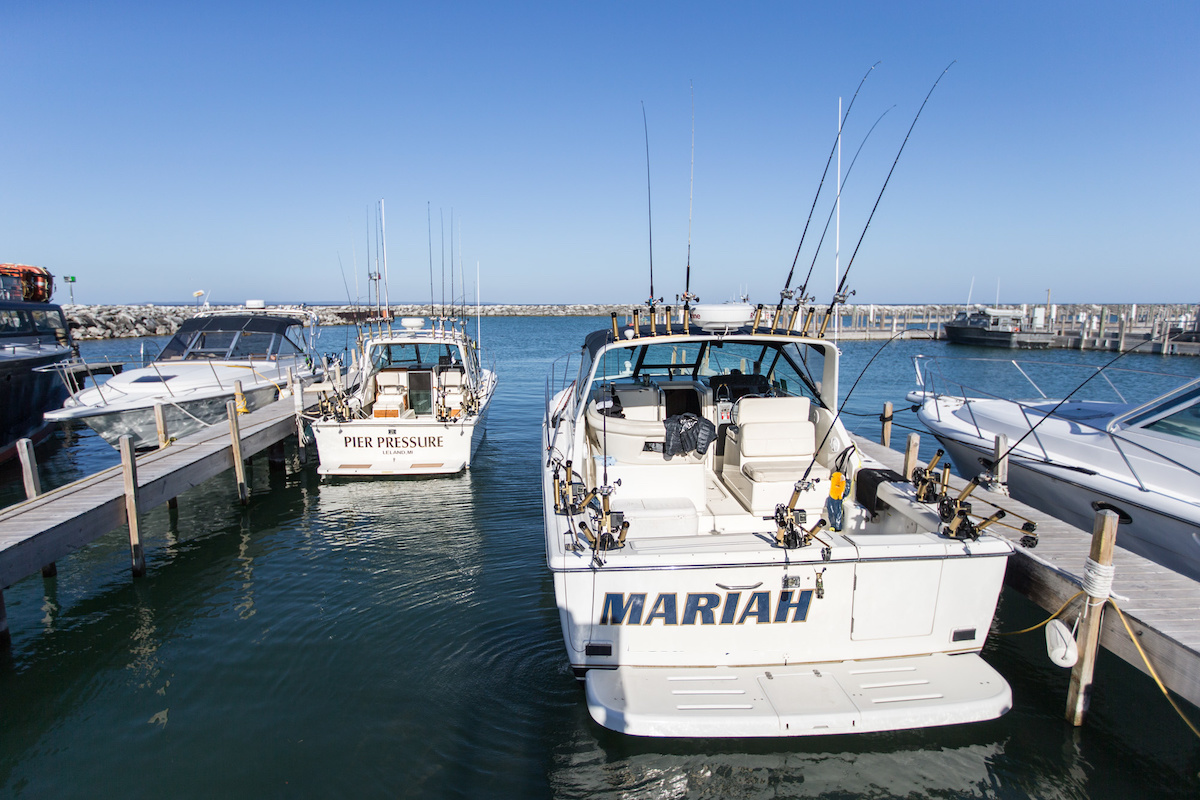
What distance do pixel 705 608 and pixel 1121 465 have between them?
5968 mm

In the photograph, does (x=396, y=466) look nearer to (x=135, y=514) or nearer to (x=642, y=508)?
(x=135, y=514)

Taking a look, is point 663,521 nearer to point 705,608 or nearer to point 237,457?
point 705,608

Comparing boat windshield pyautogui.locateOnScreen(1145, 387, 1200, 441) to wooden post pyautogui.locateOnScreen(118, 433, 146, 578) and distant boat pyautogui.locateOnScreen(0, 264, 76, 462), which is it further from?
distant boat pyautogui.locateOnScreen(0, 264, 76, 462)

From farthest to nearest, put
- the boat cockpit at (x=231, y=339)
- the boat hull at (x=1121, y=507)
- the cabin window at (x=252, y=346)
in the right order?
1. the cabin window at (x=252, y=346)
2. the boat cockpit at (x=231, y=339)
3. the boat hull at (x=1121, y=507)

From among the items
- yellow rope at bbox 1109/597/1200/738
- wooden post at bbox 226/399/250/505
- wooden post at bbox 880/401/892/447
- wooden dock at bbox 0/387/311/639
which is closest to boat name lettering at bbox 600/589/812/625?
yellow rope at bbox 1109/597/1200/738

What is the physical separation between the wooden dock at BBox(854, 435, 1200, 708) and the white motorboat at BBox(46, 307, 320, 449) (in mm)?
12238

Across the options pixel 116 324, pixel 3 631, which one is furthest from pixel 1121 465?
pixel 116 324

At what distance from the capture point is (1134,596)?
4.60 meters

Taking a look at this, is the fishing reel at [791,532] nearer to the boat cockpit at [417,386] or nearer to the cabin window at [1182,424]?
the cabin window at [1182,424]

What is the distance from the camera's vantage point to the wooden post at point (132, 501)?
709 cm

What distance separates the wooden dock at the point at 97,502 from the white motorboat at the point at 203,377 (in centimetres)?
211

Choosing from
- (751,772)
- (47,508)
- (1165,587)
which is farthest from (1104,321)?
(47,508)

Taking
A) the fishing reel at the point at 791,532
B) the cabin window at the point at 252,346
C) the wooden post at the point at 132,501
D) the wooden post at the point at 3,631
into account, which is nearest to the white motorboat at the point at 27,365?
the cabin window at the point at 252,346

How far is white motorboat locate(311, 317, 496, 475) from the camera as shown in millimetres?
10711
